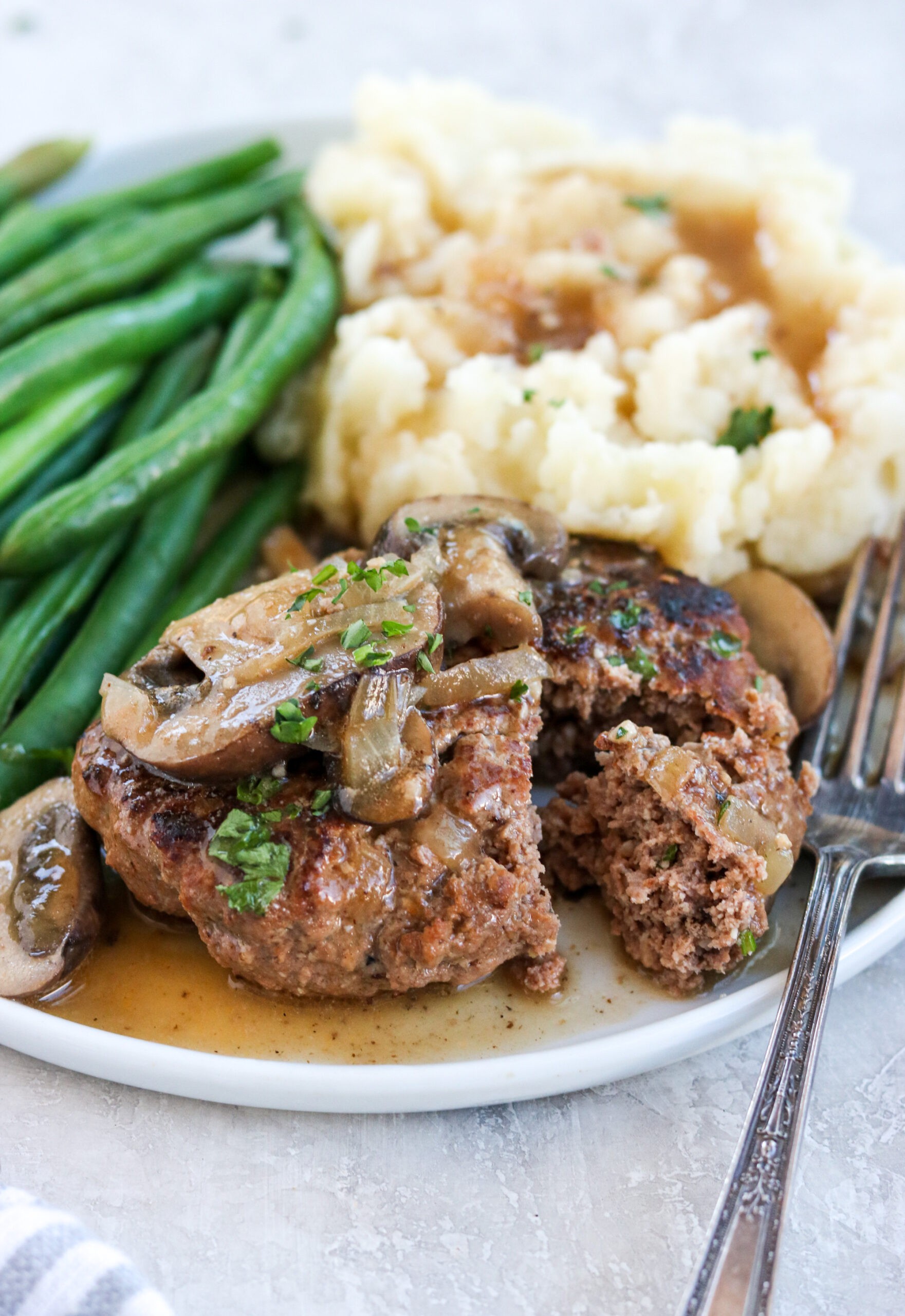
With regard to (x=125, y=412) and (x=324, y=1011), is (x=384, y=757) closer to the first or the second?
(x=324, y=1011)

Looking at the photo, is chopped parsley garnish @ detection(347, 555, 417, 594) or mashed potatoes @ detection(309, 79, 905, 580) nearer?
chopped parsley garnish @ detection(347, 555, 417, 594)

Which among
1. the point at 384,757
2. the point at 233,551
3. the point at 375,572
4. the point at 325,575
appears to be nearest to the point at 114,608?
the point at 233,551

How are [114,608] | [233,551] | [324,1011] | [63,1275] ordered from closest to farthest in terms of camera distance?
[63,1275], [324,1011], [114,608], [233,551]

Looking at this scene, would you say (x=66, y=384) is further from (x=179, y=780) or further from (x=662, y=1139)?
(x=662, y=1139)

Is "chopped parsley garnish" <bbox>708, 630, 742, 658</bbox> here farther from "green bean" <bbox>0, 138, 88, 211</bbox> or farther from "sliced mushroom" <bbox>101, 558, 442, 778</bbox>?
"green bean" <bbox>0, 138, 88, 211</bbox>

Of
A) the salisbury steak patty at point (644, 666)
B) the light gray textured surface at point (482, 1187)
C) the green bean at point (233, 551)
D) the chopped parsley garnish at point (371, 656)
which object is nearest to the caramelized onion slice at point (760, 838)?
the salisbury steak patty at point (644, 666)

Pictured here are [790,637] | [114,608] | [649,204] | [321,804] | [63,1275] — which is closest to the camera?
[63,1275]

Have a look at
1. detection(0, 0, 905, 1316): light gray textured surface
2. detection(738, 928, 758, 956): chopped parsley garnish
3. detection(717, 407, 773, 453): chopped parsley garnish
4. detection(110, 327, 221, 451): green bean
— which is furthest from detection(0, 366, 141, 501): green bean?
detection(738, 928, 758, 956): chopped parsley garnish

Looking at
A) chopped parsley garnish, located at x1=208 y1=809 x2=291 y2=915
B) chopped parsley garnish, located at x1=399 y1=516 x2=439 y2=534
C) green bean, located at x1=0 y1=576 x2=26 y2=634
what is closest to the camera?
chopped parsley garnish, located at x1=208 y1=809 x2=291 y2=915
